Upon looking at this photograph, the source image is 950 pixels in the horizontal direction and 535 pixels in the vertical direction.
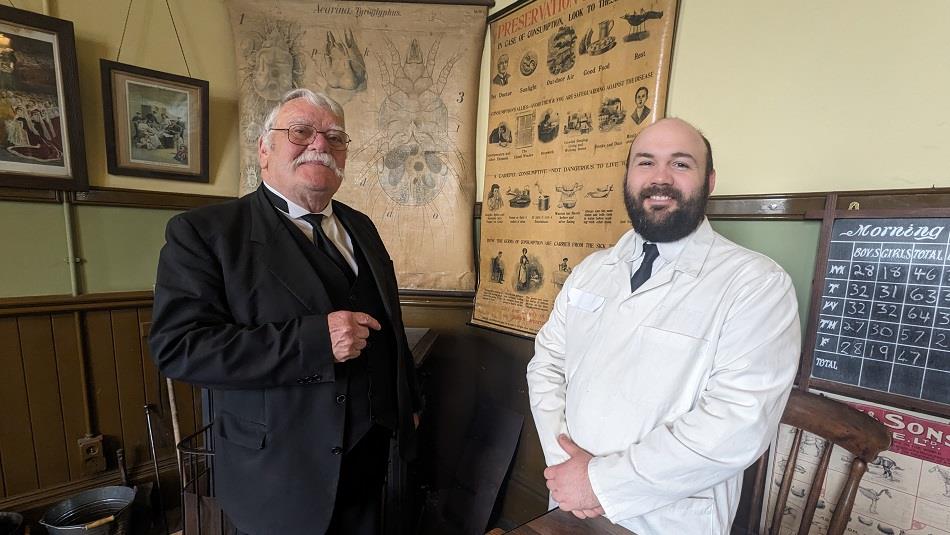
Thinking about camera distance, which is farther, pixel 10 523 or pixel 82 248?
pixel 82 248

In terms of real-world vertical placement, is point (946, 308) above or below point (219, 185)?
below

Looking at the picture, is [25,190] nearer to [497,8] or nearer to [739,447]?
[497,8]

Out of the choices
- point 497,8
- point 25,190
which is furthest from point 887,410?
point 25,190

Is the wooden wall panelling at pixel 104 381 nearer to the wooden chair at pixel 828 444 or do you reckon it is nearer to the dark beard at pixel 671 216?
the dark beard at pixel 671 216

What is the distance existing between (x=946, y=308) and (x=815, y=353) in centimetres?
30

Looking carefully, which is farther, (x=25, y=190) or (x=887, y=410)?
(x=25, y=190)

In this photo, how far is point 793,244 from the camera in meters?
1.30

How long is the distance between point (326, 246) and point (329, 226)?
0.13 m

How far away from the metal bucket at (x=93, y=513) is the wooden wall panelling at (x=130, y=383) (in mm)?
172

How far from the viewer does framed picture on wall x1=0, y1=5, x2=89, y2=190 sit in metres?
1.74

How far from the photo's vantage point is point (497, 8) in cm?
220

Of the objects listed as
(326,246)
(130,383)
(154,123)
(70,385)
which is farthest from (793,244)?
(70,385)

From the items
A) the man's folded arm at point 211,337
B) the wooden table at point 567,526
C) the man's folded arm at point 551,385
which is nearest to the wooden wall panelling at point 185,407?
the man's folded arm at point 211,337

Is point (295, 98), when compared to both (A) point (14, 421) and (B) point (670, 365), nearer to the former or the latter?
(B) point (670, 365)
